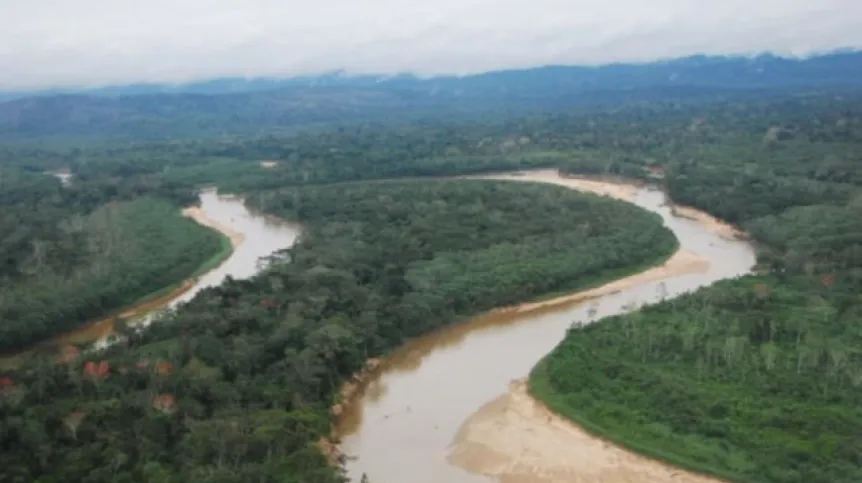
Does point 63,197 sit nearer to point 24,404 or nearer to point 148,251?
point 148,251

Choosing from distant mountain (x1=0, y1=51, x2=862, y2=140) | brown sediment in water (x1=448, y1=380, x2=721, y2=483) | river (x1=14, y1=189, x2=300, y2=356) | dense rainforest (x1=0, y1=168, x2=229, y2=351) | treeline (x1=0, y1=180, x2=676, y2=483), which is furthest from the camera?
distant mountain (x1=0, y1=51, x2=862, y2=140)

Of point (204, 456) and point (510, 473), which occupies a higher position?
point (204, 456)

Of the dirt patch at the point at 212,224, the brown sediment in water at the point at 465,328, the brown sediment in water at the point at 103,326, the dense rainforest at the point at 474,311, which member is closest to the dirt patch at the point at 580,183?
the dense rainforest at the point at 474,311

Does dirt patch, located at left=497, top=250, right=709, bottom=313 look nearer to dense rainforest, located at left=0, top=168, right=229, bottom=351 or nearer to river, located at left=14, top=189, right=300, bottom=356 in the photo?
river, located at left=14, top=189, right=300, bottom=356

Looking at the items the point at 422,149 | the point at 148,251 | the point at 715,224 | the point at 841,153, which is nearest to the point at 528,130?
the point at 422,149

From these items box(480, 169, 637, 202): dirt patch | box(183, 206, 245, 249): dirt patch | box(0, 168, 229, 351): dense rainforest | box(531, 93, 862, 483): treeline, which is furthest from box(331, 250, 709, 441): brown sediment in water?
box(183, 206, 245, 249): dirt patch

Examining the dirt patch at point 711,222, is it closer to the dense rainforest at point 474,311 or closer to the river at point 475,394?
the dense rainforest at point 474,311

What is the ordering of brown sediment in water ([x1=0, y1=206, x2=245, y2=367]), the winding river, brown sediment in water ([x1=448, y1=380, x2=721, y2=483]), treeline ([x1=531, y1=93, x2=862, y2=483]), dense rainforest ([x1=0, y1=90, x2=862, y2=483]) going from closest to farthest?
1. dense rainforest ([x1=0, y1=90, x2=862, y2=483])
2. treeline ([x1=531, y1=93, x2=862, y2=483])
3. brown sediment in water ([x1=448, y1=380, x2=721, y2=483])
4. the winding river
5. brown sediment in water ([x1=0, y1=206, x2=245, y2=367])
